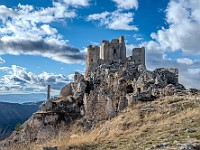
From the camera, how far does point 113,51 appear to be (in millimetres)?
69938

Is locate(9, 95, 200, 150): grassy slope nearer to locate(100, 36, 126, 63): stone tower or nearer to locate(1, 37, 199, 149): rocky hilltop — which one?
locate(1, 37, 199, 149): rocky hilltop

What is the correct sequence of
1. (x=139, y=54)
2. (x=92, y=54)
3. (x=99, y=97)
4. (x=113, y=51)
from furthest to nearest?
(x=92, y=54), (x=113, y=51), (x=139, y=54), (x=99, y=97)

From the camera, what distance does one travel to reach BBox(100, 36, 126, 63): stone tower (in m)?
69.3

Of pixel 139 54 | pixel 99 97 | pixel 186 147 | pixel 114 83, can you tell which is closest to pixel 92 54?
pixel 139 54

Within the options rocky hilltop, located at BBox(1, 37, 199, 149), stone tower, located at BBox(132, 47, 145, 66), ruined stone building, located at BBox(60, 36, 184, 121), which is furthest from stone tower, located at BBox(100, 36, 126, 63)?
rocky hilltop, located at BBox(1, 37, 199, 149)

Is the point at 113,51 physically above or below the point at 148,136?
above

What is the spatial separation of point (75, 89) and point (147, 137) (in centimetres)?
4640

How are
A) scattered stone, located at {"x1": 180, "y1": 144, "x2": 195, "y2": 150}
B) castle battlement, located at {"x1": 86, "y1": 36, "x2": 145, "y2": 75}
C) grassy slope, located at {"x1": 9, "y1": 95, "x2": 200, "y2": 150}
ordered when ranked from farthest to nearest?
castle battlement, located at {"x1": 86, "y1": 36, "x2": 145, "y2": 75} < grassy slope, located at {"x1": 9, "y1": 95, "x2": 200, "y2": 150} < scattered stone, located at {"x1": 180, "y1": 144, "x2": 195, "y2": 150}

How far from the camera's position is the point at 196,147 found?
11.7 m

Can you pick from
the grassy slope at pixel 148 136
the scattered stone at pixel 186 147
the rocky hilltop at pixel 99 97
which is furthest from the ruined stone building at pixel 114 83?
the scattered stone at pixel 186 147

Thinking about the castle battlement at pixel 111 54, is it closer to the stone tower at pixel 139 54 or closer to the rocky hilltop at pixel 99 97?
the stone tower at pixel 139 54

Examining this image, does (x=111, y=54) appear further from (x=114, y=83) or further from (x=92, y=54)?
(x=114, y=83)

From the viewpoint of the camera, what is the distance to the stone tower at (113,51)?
6931cm

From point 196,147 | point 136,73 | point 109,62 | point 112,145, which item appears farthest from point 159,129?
point 109,62
